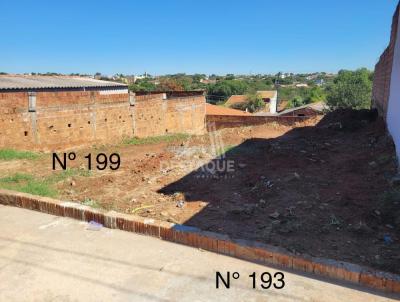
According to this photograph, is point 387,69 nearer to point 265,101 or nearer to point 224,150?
point 224,150

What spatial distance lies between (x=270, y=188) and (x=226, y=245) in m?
2.68

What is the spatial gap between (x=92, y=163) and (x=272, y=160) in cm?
461

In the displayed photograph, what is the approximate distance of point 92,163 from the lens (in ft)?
28.3

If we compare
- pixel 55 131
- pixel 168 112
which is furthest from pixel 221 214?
pixel 168 112

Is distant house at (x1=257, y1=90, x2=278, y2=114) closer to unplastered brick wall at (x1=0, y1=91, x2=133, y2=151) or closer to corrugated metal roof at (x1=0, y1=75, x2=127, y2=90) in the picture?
corrugated metal roof at (x1=0, y1=75, x2=127, y2=90)

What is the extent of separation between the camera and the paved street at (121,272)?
9.04 feet

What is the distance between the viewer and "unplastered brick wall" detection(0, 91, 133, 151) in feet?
30.7

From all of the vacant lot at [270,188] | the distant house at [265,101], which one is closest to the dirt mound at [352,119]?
the vacant lot at [270,188]

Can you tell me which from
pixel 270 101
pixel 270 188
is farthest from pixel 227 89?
pixel 270 188

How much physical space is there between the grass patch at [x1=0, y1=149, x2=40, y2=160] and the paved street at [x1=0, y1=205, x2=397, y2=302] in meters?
5.54

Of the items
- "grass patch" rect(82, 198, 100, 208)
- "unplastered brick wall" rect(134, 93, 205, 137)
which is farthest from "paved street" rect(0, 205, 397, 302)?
"unplastered brick wall" rect(134, 93, 205, 137)

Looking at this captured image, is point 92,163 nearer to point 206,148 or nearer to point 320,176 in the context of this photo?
point 206,148

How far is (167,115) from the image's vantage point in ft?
49.8

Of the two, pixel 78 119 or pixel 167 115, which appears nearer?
pixel 78 119
